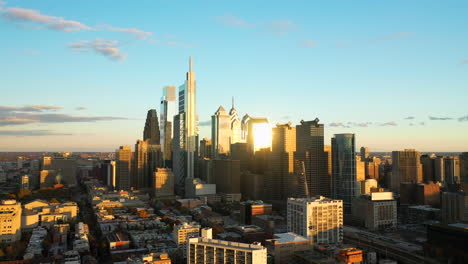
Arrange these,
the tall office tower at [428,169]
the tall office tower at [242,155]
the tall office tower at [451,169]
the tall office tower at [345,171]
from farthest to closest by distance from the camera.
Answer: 1. the tall office tower at [242,155]
2. the tall office tower at [428,169]
3. the tall office tower at [451,169]
4. the tall office tower at [345,171]

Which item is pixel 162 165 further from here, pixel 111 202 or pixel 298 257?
pixel 298 257

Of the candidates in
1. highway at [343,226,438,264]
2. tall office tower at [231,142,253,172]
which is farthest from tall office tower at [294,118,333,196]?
tall office tower at [231,142,253,172]

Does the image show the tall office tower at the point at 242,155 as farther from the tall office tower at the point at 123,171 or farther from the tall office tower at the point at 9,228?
the tall office tower at the point at 9,228

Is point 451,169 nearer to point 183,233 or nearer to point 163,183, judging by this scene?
point 163,183

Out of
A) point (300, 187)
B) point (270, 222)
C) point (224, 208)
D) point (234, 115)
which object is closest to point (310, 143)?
point (300, 187)

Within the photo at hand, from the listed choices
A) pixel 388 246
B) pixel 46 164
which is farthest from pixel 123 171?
pixel 388 246

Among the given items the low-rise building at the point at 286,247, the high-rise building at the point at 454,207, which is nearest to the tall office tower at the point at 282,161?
the high-rise building at the point at 454,207
